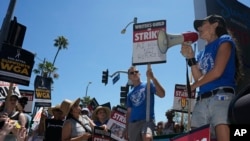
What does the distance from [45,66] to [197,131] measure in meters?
54.4

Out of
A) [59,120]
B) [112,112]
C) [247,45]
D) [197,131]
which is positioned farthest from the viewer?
[247,45]

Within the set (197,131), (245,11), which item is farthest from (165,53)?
(245,11)

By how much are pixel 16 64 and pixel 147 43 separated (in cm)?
332

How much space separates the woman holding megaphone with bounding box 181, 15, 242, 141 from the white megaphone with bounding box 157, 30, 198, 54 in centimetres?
30

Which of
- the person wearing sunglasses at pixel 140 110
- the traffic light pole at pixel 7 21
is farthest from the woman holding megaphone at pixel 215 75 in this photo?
the traffic light pole at pixel 7 21

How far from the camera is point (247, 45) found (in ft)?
33.2

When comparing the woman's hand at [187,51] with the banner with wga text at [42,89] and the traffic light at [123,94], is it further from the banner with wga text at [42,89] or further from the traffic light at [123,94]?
the traffic light at [123,94]

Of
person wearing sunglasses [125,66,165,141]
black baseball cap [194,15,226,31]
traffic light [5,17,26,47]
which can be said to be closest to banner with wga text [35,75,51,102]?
traffic light [5,17,26,47]

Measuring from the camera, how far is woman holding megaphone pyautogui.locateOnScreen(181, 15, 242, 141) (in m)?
3.19

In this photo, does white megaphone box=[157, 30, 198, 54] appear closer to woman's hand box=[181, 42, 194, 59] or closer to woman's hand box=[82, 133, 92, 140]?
woman's hand box=[181, 42, 194, 59]

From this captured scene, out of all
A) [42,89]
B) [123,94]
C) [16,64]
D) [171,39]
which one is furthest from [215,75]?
[123,94]

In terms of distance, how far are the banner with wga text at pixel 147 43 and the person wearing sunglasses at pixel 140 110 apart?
0.78 feet

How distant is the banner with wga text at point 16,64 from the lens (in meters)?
7.25

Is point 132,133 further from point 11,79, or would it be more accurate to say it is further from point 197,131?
point 197,131
